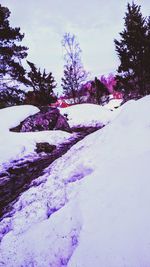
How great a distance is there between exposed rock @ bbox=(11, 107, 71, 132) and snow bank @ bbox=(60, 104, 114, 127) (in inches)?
147

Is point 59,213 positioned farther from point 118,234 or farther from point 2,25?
point 2,25

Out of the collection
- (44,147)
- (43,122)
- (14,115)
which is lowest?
(44,147)

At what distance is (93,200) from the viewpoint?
3.19 meters

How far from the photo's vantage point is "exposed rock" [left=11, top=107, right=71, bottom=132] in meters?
11.5

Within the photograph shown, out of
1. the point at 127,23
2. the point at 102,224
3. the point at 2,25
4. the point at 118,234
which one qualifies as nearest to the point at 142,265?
the point at 118,234

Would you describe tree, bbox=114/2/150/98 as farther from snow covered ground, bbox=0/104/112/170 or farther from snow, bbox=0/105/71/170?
snow, bbox=0/105/71/170

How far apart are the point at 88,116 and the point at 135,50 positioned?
397 inches

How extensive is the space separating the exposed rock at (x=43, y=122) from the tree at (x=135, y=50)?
1277cm

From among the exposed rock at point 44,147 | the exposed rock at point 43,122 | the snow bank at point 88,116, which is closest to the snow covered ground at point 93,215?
the exposed rock at point 44,147

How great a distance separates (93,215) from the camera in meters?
2.91

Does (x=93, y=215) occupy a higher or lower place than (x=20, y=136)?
lower

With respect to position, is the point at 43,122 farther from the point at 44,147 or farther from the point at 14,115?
the point at 44,147

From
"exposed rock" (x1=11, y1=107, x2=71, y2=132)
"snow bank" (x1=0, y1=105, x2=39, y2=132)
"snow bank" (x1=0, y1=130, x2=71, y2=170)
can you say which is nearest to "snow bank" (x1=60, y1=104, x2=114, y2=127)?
"exposed rock" (x1=11, y1=107, x2=71, y2=132)

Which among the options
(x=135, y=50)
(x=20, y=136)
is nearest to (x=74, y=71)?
(x=135, y=50)
